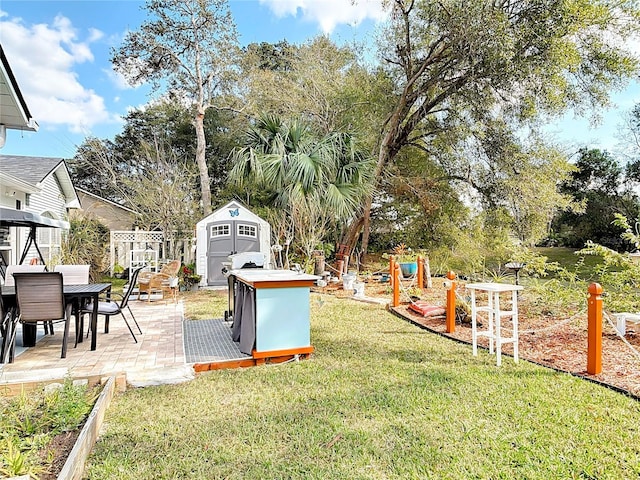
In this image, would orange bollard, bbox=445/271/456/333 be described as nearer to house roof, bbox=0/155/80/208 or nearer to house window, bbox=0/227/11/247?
house roof, bbox=0/155/80/208

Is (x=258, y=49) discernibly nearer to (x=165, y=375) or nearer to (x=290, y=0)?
(x=290, y=0)

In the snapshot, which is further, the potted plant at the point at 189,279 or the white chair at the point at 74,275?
the potted plant at the point at 189,279

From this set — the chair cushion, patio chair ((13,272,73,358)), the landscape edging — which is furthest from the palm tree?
the landscape edging

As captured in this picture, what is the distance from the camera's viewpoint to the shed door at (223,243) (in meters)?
10.8

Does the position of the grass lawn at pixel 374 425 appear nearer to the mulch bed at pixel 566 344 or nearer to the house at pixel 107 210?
the mulch bed at pixel 566 344

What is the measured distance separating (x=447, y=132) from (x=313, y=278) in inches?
372

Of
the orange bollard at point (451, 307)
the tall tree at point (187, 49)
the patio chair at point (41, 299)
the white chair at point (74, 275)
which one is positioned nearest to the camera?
the patio chair at point (41, 299)

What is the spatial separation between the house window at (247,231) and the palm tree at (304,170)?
998 millimetres

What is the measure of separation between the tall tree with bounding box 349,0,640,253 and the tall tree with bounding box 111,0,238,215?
6350mm

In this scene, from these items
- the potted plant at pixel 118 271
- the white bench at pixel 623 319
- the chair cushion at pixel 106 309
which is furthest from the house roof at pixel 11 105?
the potted plant at pixel 118 271

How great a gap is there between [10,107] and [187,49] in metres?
11.9

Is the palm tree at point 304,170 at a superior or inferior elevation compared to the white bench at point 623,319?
superior

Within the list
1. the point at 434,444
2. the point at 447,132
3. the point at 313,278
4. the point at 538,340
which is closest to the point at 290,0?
the point at 447,132

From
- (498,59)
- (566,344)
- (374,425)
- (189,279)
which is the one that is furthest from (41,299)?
(498,59)
